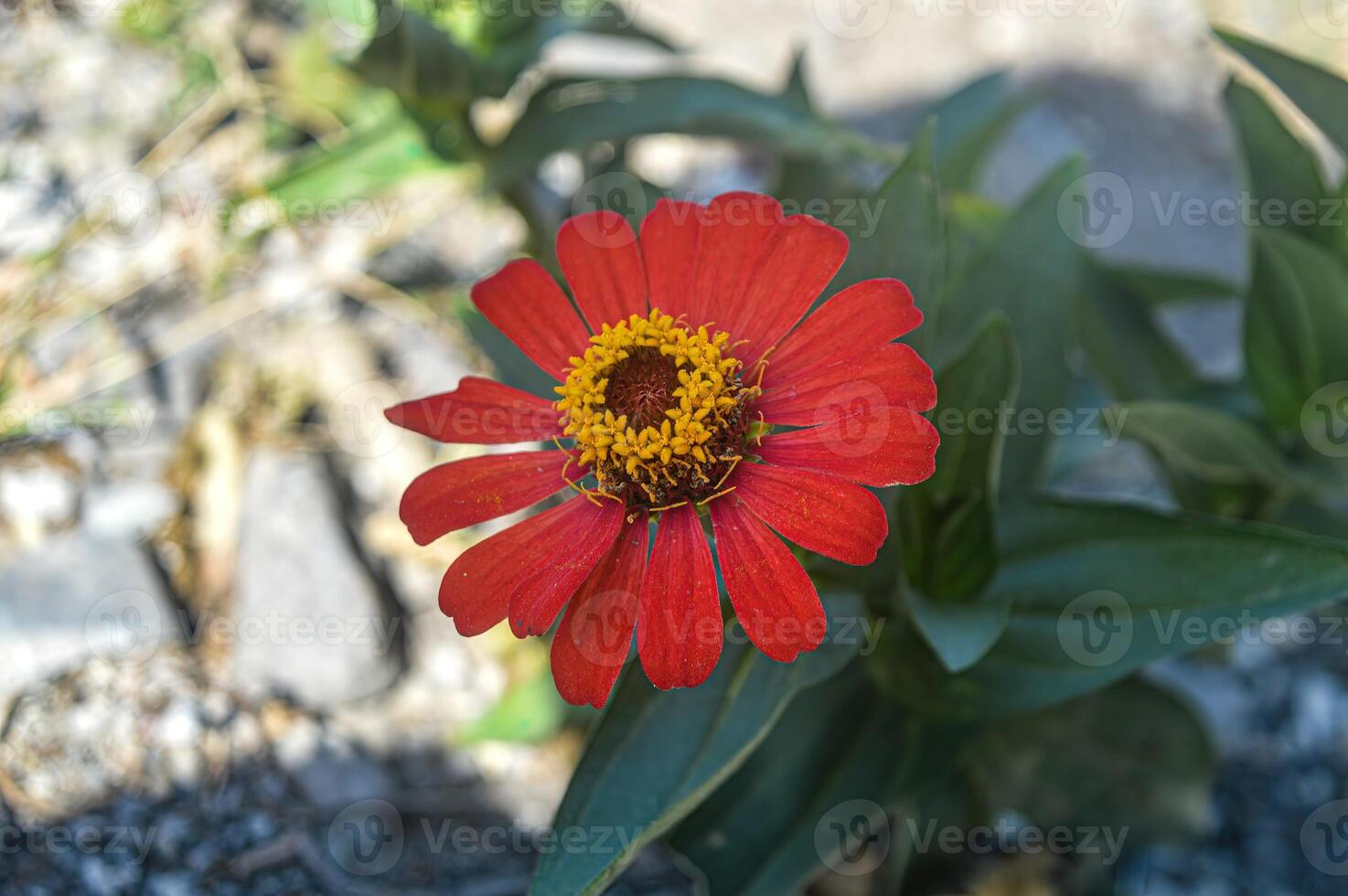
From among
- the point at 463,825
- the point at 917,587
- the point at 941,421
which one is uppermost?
the point at 941,421

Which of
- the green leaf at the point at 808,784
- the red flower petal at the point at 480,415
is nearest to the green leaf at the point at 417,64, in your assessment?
the red flower petal at the point at 480,415

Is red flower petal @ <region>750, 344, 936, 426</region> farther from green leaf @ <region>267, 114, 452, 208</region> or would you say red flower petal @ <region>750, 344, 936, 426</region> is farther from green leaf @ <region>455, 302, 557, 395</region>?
green leaf @ <region>267, 114, 452, 208</region>

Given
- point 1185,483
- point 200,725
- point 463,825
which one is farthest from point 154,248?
point 1185,483

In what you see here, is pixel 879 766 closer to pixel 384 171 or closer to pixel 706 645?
pixel 706 645

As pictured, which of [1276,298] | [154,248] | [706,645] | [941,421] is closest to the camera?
[706,645]

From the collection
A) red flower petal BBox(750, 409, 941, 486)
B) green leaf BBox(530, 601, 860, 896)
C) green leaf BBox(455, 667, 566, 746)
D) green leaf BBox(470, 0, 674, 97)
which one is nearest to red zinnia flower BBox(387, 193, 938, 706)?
red flower petal BBox(750, 409, 941, 486)
